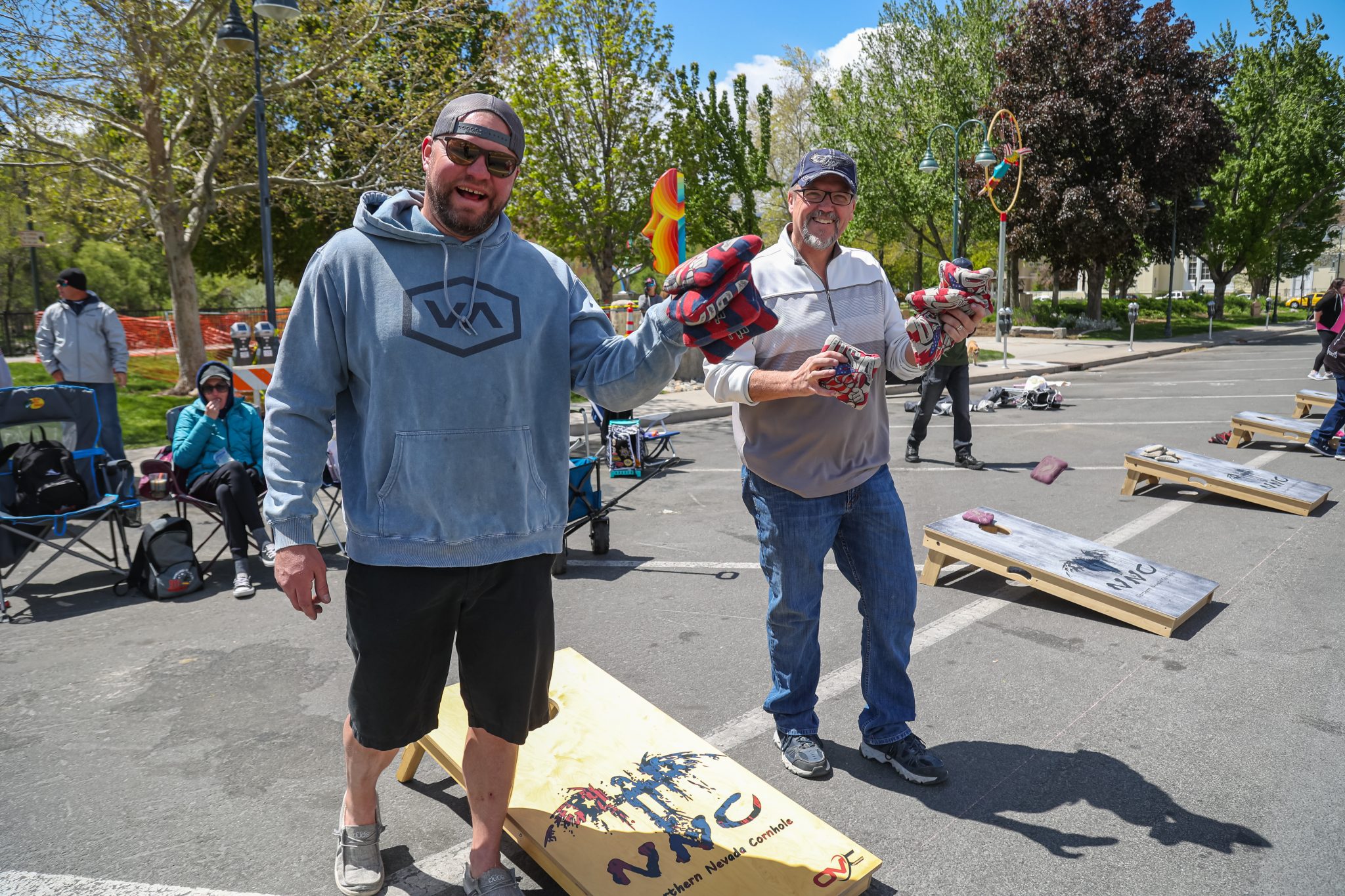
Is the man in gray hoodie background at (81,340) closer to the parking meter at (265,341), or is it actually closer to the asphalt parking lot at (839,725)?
the parking meter at (265,341)

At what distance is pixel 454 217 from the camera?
228cm

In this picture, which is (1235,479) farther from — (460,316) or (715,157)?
(715,157)

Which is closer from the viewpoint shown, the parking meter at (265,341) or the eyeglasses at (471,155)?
the eyeglasses at (471,155)

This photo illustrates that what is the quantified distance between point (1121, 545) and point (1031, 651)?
7.56 ft

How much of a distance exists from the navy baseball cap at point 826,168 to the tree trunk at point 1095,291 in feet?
110

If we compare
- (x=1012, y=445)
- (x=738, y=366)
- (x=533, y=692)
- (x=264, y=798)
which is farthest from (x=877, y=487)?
(x=1012, y=445)

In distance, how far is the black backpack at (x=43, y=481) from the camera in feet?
18.0

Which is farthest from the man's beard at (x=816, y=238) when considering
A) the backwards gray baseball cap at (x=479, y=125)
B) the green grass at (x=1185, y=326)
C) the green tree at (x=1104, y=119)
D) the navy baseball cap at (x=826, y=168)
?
the green grass at (x=1185, y=326)

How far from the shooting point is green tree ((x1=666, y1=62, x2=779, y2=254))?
20.7 m

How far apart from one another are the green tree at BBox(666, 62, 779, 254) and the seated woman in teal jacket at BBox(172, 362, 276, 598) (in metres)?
14.5

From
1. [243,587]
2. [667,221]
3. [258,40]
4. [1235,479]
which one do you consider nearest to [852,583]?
[243,587]

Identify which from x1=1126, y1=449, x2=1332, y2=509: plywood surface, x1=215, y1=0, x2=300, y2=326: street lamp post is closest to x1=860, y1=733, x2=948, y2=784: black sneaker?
x1=1126, y1=449, x2=1332, y2=509: plywood surface

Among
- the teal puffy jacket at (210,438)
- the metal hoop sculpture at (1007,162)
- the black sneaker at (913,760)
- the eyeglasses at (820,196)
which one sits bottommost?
the black sneaker at (913,760)

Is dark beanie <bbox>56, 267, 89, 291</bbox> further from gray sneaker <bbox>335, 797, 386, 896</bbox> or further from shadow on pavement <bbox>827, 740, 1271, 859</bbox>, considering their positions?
shadow on pavement <bbox>827, 740, 1271, 859</bbox>
